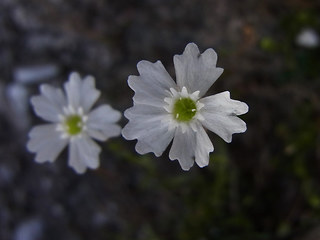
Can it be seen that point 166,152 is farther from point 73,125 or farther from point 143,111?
point 143,111

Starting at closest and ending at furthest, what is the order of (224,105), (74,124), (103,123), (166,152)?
(224,105) < (103,123) < (74,124) < (166,152)

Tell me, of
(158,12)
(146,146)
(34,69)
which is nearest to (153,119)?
(146,146)

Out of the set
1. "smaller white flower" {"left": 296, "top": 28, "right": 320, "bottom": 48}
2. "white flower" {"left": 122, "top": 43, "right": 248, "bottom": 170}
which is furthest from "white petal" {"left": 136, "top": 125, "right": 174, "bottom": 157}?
"smaller white flower" {"left": 296, "top": 28, "right": 320, "bottom": 48}

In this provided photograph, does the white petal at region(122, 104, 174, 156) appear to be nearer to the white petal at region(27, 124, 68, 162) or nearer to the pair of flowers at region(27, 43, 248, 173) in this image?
the pair of flowers at region(27, 43, 248, 173)

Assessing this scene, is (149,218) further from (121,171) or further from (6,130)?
(6,130)

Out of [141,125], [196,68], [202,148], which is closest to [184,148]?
[202,148]
